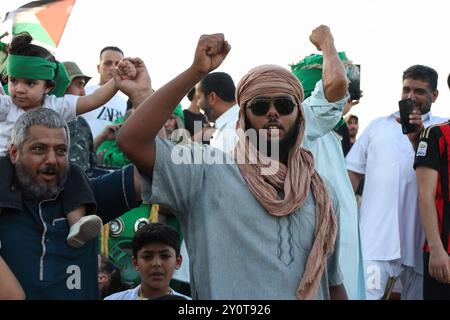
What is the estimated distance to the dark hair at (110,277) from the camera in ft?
25.3

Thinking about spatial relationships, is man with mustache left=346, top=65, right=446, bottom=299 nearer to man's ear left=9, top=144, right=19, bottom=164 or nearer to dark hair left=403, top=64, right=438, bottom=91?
dark hair left=403, top=64, right=438, bottom=91

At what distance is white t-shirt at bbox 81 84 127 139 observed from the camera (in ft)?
31.4

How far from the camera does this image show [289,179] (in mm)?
4984

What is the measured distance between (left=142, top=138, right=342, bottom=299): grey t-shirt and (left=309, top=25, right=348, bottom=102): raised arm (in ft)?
5.01

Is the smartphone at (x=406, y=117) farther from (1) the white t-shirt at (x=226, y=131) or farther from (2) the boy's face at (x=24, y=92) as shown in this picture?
(2) the boy's face at (x=24, y=92)

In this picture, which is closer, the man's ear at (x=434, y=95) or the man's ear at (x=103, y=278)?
the man's ear at (x=103, y=278)

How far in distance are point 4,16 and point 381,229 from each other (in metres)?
3.08

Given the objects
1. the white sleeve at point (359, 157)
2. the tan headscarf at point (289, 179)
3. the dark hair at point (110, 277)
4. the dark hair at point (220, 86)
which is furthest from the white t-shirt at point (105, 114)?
the tan headscarf at point (289, 179)

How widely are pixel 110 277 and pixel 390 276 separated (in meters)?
1.98

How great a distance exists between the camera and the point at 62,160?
5387 millimetres

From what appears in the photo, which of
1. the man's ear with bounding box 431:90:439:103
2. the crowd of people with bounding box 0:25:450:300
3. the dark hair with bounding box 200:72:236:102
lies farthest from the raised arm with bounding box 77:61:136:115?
the man's ear with bounding box 431:90:439:103
